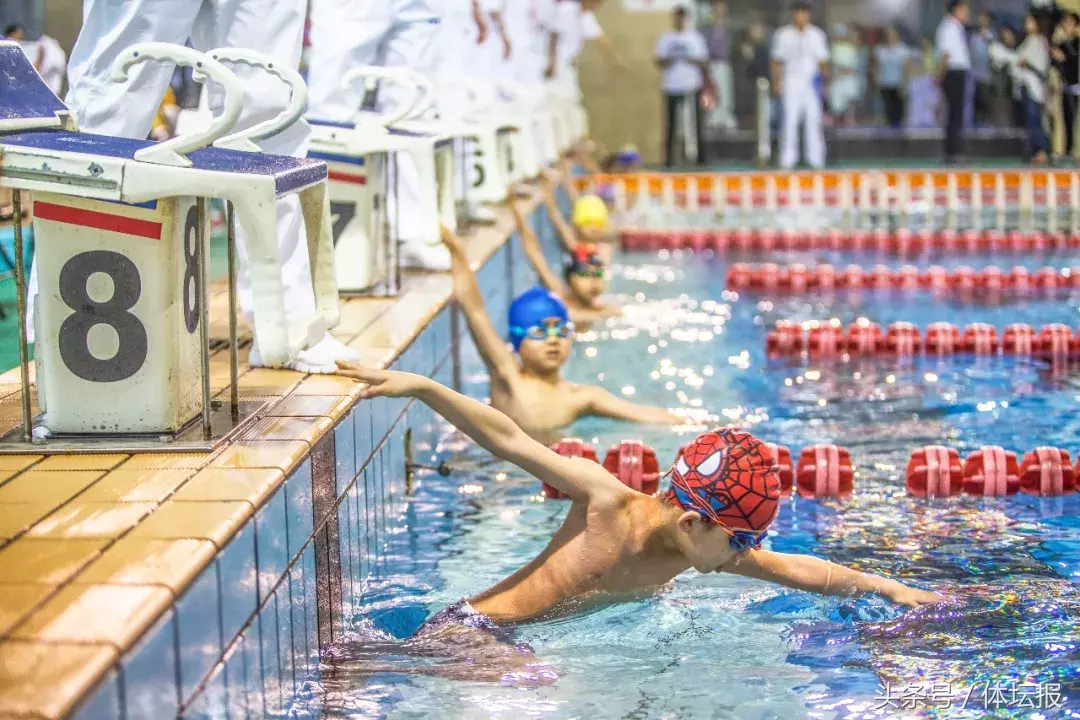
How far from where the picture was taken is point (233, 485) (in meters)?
2.84

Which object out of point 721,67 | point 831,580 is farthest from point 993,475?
point 721,67

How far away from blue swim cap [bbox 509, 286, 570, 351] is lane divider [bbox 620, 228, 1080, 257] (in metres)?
6.73

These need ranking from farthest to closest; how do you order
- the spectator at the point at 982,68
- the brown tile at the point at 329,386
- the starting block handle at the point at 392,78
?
the spectator at the point at 982,68 → the starting block handle at the point at 392,78 → the brown tile at the point at 329,386

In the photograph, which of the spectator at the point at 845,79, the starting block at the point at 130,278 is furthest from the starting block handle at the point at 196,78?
the spectator at the point at 845,79

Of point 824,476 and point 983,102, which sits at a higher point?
point 983,102

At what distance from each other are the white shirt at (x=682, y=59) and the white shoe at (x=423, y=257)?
36.5ft

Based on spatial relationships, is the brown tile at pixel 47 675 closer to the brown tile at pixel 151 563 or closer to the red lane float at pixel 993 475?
the brown tile at pixel 151 563

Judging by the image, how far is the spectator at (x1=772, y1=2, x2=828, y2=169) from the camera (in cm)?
1664

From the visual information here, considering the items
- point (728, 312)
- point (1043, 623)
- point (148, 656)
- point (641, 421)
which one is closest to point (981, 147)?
point (728, 312)

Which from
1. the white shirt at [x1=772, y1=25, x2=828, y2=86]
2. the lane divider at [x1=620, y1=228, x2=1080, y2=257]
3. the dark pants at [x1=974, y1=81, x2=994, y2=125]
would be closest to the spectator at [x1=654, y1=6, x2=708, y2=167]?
the white shirt at [x1=772, y1=25, x2=828, y2=86]

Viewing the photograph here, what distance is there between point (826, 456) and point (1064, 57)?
13.7 metres

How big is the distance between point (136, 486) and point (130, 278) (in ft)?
1.79

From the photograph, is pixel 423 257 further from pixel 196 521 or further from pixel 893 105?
pixel 893 105

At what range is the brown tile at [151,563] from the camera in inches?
89.5
